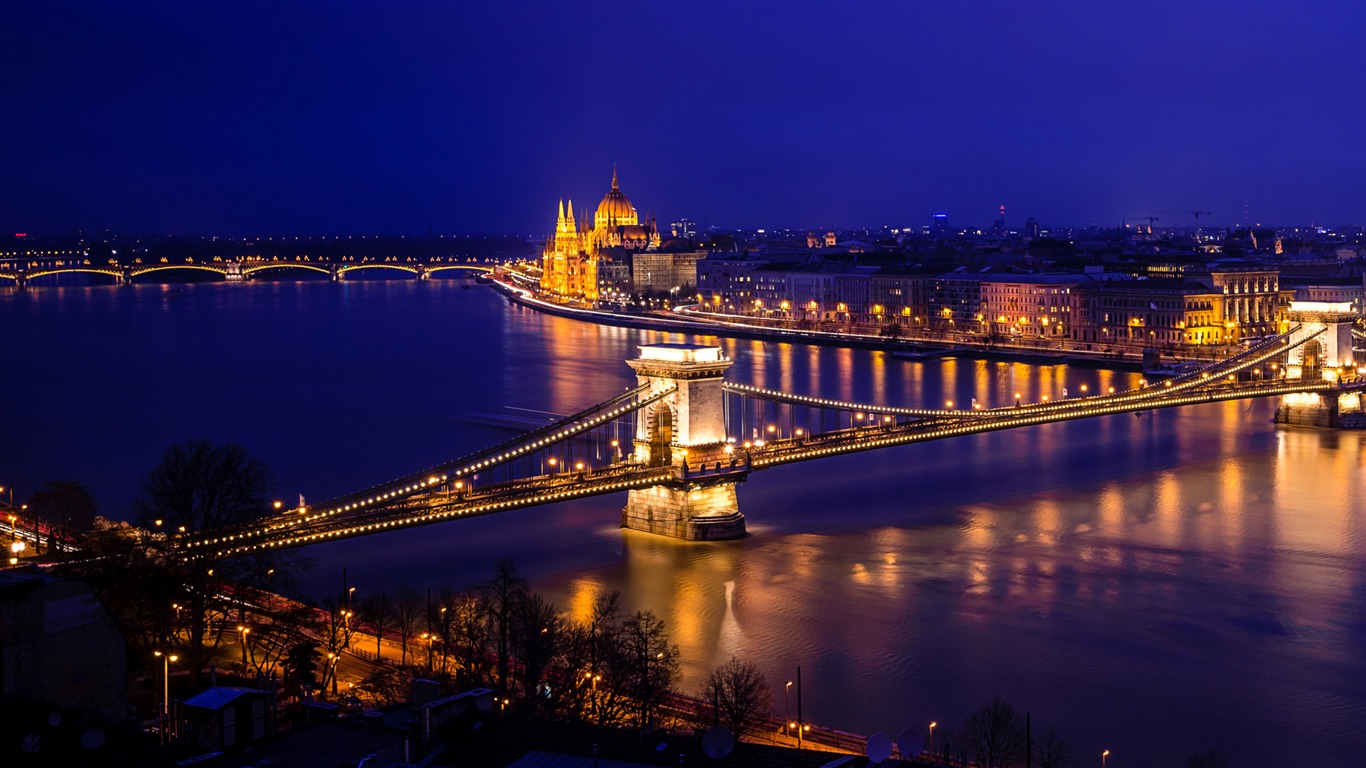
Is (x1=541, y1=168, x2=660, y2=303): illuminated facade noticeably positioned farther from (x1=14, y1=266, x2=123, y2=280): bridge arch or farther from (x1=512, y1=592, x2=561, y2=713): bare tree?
A: (x1=512, y1=592, x2=561, y2=713): bare tree

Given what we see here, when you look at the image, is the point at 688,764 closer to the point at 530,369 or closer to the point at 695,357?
the point at 695,357

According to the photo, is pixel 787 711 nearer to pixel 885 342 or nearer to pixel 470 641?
pixel 470 641

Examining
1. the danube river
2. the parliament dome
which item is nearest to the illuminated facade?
the parliament dome

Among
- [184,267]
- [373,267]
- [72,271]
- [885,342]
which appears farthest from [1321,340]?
[373,267]

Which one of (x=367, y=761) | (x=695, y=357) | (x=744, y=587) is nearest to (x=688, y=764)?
(x=367, y=761)

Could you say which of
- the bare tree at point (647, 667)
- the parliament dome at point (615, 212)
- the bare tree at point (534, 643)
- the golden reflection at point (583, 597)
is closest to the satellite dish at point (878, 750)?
the bare tree at point (647, 667)
